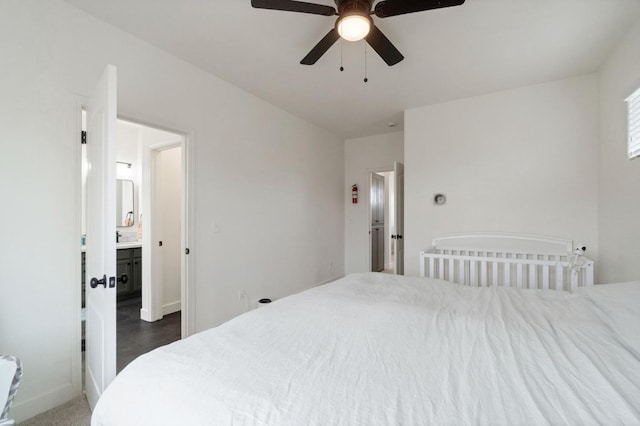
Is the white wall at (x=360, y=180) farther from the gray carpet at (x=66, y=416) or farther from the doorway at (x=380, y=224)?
the gray carpet at (x=66, y=416)

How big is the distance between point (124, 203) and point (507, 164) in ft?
18.3

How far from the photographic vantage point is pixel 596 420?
2.39 ft

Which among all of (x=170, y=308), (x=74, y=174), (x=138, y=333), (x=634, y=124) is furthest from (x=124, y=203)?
(x=634, y=124)

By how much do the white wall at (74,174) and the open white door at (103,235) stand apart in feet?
0.80

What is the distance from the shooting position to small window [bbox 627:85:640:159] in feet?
6.75

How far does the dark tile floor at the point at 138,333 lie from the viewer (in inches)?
104

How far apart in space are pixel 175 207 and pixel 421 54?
3.50 meters

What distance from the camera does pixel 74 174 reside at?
1.94 m

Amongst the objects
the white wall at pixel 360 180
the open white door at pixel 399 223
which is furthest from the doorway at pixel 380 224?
the open white door at pixel 399 223

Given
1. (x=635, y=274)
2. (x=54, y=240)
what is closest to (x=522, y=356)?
(x=635, y=274)

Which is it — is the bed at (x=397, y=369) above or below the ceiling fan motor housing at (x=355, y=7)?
below

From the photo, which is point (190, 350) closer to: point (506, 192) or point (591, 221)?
point (506, 192)

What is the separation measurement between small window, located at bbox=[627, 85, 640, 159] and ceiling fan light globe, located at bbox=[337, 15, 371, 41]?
2.12 meters

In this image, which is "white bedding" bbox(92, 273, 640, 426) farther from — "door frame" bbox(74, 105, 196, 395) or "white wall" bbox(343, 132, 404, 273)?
"white wall" bbox(343, 132, 404, 273)
